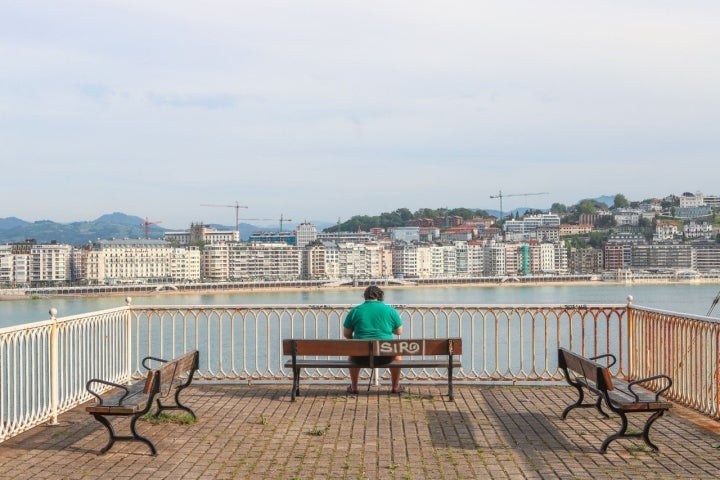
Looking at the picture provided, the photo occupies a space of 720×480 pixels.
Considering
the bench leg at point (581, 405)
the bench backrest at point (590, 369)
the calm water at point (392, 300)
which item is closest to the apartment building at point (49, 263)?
the calm water at point (392, 300)

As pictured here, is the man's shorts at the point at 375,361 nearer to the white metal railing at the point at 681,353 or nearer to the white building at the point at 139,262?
the white metal railing at the point at 681,353

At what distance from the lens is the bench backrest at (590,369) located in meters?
7.51

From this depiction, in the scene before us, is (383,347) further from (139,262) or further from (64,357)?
(139,262)

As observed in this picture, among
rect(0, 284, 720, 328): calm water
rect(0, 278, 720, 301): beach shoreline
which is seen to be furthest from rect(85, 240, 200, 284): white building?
rect(0, 284, 720, 328): calm water

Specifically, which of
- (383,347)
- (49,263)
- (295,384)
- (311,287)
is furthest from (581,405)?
(49,263)

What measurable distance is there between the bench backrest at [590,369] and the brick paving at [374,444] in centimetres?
47

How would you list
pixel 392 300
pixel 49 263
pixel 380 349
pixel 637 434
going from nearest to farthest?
pixel 637 434
pixel 380 349
pixel 392 300
pixel 49 263

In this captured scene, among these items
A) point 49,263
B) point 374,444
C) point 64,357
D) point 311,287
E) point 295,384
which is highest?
point 64,357

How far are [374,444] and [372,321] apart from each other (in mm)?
2654

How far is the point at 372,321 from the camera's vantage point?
33.3 ft

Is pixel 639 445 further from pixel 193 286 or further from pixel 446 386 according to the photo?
pixel 193 286

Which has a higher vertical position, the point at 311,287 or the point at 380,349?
the point at 380,349

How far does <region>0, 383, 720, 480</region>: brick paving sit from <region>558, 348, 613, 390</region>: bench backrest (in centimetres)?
47

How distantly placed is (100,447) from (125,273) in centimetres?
18352
